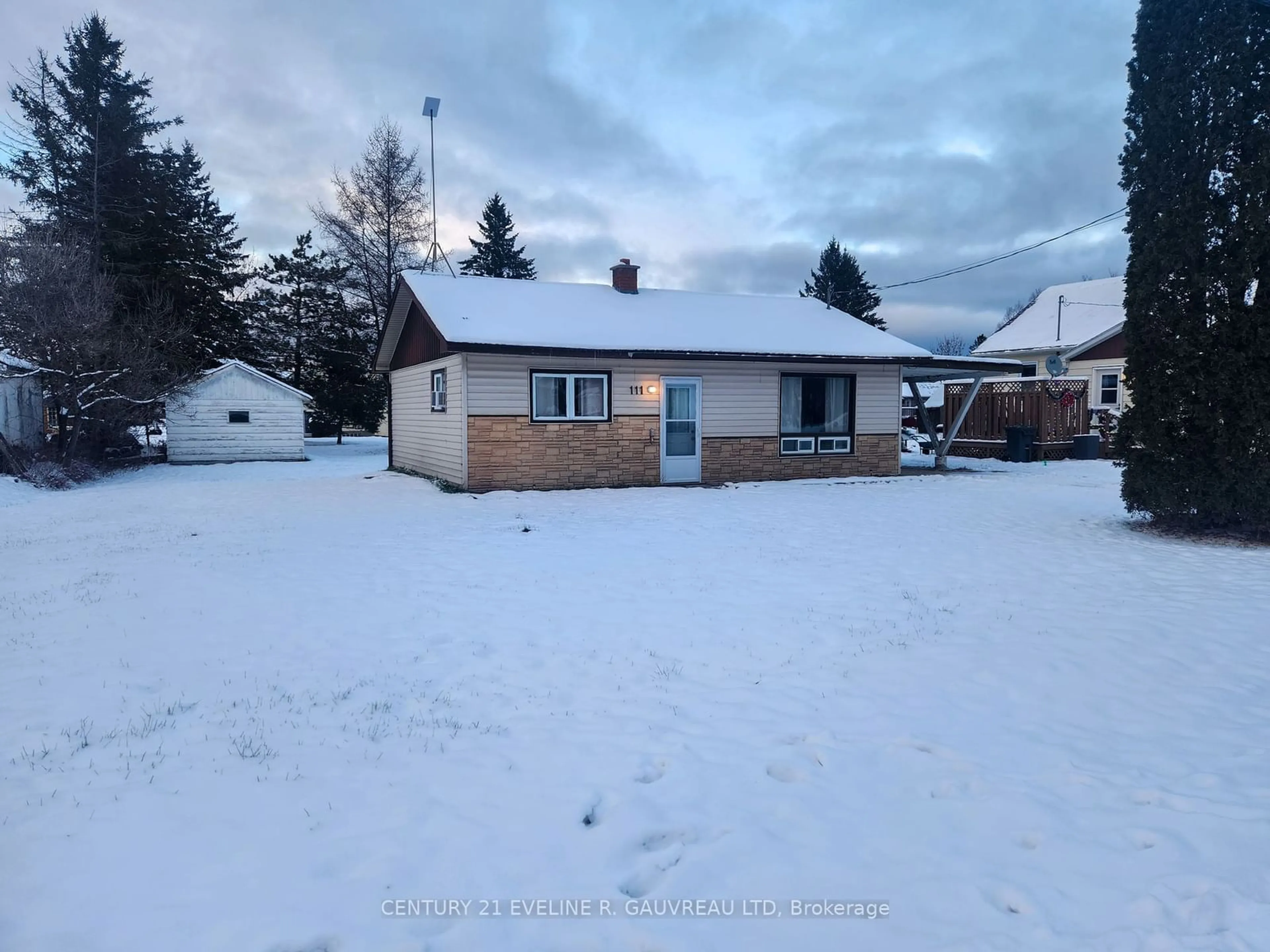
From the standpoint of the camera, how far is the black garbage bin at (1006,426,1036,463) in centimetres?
2091

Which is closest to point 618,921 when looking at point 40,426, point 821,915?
point 821,915

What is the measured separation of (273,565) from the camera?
7520mm

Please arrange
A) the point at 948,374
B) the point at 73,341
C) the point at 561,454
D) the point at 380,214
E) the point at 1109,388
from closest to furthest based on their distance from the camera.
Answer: the point at 561,454, the point at 73,341, the point at 948,374, the point at 1109,388, the point at 380,214

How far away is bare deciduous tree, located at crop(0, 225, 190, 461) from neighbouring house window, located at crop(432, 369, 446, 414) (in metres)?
8.17

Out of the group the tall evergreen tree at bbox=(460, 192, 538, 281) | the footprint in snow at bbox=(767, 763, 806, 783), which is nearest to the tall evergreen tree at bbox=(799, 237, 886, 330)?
the tall evergreen tree at bbox=(460, 192, 538, 281)

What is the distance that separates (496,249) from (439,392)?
26644 mm

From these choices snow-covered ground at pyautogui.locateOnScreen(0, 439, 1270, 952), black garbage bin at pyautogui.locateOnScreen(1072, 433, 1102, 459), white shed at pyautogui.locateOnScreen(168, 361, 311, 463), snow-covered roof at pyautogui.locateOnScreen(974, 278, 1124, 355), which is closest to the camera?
snow-covered ground at pyautogui.locateOnScreen(0, 439, 1270, 952)

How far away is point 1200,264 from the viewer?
8.84 metres

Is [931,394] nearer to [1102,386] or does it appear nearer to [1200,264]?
[1102,386]

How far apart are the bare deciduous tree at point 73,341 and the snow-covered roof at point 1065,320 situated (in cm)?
2967

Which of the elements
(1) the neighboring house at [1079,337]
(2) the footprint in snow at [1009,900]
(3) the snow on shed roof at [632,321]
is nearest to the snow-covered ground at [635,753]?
(2) the footprint in snow at [1009,900]

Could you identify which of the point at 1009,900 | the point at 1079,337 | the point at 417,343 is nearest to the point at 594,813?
the point at 1009,900

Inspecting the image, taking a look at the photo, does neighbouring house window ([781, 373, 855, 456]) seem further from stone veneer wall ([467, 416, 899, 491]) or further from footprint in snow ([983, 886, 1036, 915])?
footprint in snow ([983, 886, 1036, 915])

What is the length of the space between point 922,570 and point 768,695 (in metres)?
3.72
